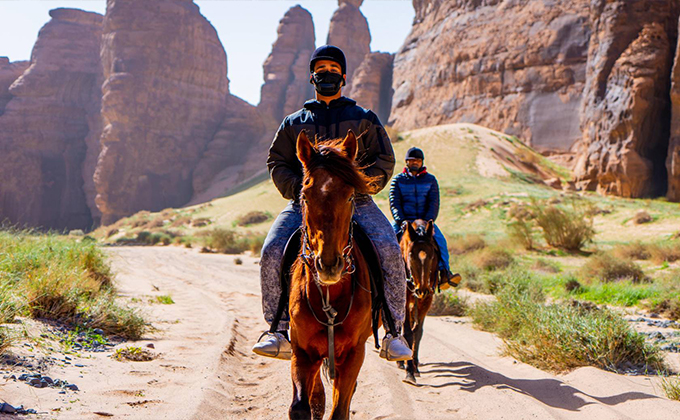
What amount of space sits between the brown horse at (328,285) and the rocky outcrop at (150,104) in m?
65.4

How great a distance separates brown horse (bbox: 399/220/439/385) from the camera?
22.7 ft

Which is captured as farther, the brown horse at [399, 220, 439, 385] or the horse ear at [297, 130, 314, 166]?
the brown horse at [399, 220, 439, 385]

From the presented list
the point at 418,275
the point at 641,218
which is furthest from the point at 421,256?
the point at 641,218

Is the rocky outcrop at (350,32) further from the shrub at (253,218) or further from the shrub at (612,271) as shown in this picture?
the shrub at (612,271)

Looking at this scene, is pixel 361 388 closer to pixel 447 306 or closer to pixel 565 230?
pixel 447 306

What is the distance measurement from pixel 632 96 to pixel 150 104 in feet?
180

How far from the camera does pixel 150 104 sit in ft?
215

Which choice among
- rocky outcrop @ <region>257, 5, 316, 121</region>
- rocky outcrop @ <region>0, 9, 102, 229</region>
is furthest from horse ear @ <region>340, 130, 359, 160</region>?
rocky outcrop @ <region>257, 5, 316, 121</region>

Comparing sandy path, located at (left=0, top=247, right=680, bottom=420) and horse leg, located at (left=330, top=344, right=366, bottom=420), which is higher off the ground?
horse leg, located at (left=330, top=344, right=366, bottom=420)

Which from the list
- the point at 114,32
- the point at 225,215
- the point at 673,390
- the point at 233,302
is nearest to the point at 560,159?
the point at 225,215

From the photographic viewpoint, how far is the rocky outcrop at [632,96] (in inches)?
1294

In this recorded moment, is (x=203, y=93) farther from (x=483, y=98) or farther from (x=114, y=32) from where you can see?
(x=483, y=98)

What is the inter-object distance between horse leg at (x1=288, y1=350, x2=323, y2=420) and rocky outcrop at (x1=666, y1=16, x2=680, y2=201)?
111 ft

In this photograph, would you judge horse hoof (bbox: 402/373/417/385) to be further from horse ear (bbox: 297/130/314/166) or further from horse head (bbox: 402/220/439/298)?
horse ear (bbox: 297/130/314/166)
